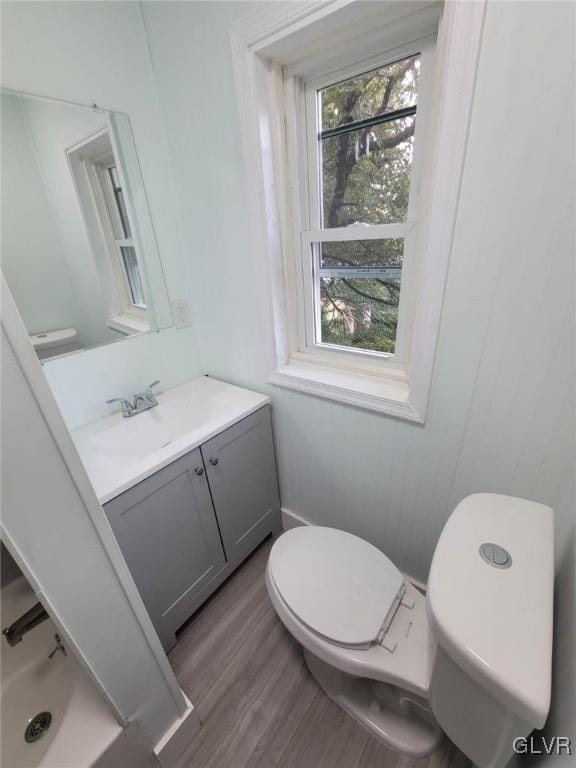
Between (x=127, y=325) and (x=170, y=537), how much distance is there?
0.88 m

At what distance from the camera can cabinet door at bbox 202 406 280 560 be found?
3.93 feet

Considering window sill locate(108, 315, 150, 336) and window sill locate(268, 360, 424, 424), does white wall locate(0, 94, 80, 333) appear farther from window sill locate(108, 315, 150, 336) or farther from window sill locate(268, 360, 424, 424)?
window sill locate(268, 360, 424, 424)

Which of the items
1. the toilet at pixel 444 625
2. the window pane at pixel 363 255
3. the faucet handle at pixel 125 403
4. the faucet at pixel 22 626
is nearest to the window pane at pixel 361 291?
the window pane at pixel 363 255

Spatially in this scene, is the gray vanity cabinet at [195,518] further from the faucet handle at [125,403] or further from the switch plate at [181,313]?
the switch plate at [181,313]

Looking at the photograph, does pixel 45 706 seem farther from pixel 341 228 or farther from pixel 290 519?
pixel 341 228

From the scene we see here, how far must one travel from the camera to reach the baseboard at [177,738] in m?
0.92

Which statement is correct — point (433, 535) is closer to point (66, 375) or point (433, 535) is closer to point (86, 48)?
point (66, 375)

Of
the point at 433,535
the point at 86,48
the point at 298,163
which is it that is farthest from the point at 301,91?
the point at 433,535

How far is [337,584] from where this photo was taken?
97cm

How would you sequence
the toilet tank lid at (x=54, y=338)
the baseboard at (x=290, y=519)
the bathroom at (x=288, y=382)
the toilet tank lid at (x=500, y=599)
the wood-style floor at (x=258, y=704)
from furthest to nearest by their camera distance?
the baseboard at (x=290, y=519) → the toilet tank lid at (x=54, y=338) → the wood-style floor at (x=258, y=704) → the bathroom at (x=288, y=382) → the toilet tank lid at (x=500, y=599)

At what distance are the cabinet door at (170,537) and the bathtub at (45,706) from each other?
270 mm

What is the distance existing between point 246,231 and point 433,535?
131 centimetres

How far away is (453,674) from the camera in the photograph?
2.07ft

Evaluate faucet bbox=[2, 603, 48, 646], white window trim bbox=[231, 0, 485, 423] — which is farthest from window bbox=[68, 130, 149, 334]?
faucet bbox=[2, 603, 48, 646]
